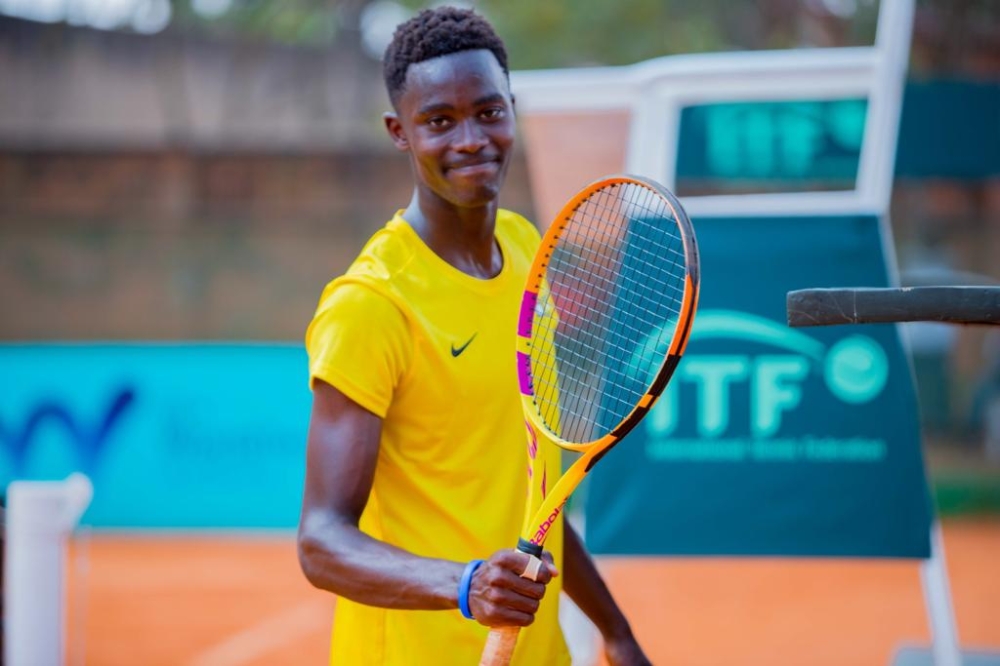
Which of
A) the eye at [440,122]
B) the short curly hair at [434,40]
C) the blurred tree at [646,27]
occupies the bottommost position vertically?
the eye at [440,122]

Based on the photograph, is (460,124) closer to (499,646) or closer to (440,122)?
(440,122)

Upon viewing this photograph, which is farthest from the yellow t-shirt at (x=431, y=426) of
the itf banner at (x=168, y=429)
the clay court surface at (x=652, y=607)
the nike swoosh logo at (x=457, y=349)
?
the itf banner at (x=168, y=429)

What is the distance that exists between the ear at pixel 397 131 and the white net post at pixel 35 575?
2.47m

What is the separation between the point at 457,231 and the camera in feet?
7.03

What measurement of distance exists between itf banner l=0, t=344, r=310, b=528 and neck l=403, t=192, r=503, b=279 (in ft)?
16.5

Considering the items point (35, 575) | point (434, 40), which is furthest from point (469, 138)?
point (35, 575)

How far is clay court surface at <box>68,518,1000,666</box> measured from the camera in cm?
670

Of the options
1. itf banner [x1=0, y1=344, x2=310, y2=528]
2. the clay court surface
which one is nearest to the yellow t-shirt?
the clay court surface

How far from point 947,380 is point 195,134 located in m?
8.11

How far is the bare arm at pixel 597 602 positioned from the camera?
90.0 inches

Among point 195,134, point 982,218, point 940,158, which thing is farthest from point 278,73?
point 940,158

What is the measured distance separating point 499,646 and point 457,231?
2.28 feet

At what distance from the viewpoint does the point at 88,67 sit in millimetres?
13734

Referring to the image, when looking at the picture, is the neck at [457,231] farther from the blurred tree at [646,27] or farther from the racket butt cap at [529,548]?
the blurred tree at [646,27]
